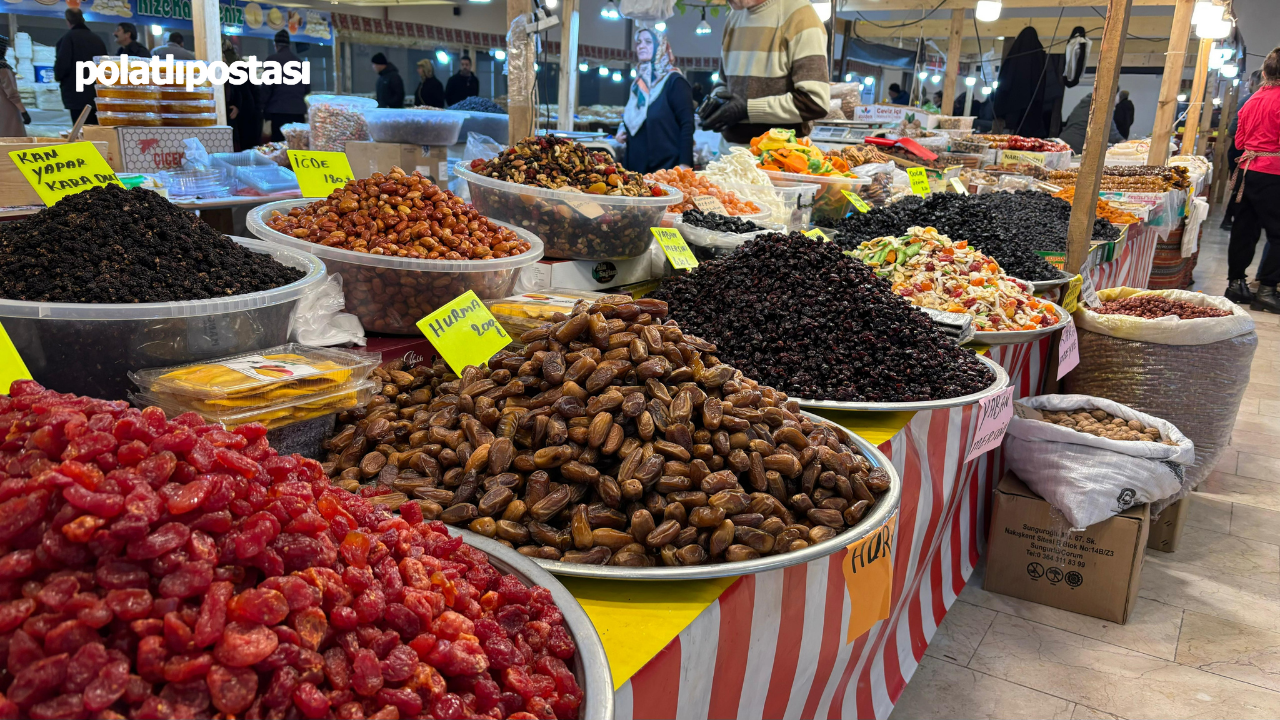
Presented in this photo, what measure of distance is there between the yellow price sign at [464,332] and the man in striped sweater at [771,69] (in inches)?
120

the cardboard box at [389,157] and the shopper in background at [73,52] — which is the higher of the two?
the shopper in background at [73,52]

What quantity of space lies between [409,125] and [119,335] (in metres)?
3.36

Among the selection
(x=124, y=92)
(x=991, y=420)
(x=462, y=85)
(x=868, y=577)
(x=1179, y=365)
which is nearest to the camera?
(x=868, y=577)

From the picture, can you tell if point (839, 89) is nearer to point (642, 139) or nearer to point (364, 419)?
point (642, 139)

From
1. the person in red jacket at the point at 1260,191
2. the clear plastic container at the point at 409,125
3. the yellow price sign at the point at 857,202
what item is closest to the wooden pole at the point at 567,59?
the clear plastic container at the point at 409,125

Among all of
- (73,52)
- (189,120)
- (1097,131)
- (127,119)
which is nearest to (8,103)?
(73,52)

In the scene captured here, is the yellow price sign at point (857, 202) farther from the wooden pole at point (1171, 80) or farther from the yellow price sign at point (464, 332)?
the wooden pole at point (1171, 80)

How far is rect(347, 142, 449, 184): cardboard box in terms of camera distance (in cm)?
426

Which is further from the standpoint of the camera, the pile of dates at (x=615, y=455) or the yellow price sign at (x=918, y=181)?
the yellow price sign at (x=918, y=181)

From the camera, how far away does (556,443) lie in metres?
1.17

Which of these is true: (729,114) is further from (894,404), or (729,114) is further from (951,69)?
(951,69)

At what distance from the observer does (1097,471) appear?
99.7 inches

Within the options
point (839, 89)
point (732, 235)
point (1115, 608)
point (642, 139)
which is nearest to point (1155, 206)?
point (839, 89)

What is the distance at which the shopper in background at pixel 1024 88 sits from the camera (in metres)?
8.83
